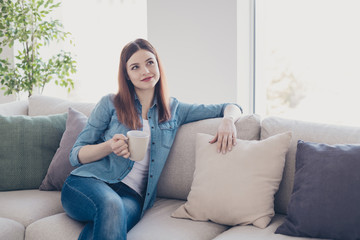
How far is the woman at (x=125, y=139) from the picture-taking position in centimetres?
180

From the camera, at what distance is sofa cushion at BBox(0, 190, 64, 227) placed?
1.95 metres

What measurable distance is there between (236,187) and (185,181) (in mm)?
383

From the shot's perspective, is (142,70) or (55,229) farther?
(142,70)

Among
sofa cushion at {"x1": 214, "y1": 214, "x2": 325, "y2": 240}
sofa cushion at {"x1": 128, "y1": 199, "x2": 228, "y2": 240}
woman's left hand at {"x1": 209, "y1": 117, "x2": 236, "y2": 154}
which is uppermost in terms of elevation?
woman's left hand at {"x1": 209, "y1": 117, "x2": 236, "y2": 154}

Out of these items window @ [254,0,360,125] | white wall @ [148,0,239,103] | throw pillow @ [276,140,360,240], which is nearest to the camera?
throw pillow @ [276,140,360,240]

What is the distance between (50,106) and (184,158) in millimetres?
1021

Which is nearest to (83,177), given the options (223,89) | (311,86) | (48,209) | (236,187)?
(48,209)

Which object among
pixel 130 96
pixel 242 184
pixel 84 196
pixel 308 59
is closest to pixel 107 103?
pixel 130 96

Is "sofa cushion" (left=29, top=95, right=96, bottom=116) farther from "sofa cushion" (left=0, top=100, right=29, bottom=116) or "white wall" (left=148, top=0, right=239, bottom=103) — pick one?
"white wall" (left=148, top=0, right=239, bottom=103)

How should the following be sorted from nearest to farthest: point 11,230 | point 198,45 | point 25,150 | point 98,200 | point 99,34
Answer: point 98,200
point 11,230
point 25,150
point 198,45
point 99,34

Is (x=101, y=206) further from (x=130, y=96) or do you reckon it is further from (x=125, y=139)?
(x=130, y=96)

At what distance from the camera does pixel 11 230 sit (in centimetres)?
182

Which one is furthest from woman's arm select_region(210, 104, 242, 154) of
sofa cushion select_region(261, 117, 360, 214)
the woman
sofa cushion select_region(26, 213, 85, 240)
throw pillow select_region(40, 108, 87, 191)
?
throw pillow select_region(40, 108, 87, 191)

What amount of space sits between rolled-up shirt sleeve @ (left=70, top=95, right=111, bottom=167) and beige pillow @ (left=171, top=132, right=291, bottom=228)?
0.54m
